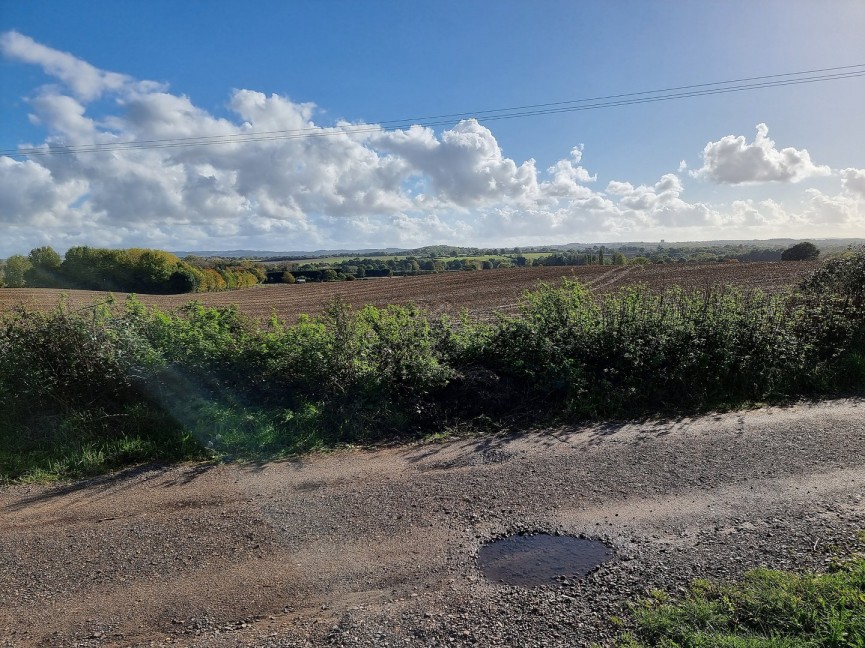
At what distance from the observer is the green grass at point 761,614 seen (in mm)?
2779

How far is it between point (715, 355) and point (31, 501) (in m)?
9.18

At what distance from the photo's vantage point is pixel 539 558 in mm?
3754

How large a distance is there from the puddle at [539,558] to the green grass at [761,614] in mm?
547

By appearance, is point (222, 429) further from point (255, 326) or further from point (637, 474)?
point (637, 474)

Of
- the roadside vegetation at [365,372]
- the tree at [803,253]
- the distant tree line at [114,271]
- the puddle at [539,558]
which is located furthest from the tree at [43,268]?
the tree at [803,253]

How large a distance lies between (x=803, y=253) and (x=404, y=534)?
64.6 metres

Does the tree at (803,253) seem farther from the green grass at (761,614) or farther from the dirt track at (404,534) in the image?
the green grass at (761,614)

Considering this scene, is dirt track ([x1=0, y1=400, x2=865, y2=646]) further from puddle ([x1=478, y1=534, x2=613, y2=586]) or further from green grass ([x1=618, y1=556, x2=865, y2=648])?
green grass ([x1=618, y1=556, x2=865, y2=648])

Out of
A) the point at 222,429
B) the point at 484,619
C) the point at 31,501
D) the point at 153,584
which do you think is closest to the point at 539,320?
the point at 222,429

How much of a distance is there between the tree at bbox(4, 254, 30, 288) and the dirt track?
64.6 metres

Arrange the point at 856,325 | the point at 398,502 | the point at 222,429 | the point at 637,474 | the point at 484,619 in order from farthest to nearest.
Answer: the point at 856,325
the point at 222,429
the point at 637,474
the point at 398,502
the point at 484,619

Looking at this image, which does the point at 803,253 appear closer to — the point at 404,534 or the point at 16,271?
the point at 404,534

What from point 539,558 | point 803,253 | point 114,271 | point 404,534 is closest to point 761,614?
point 539,558

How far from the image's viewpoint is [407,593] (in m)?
3.35
